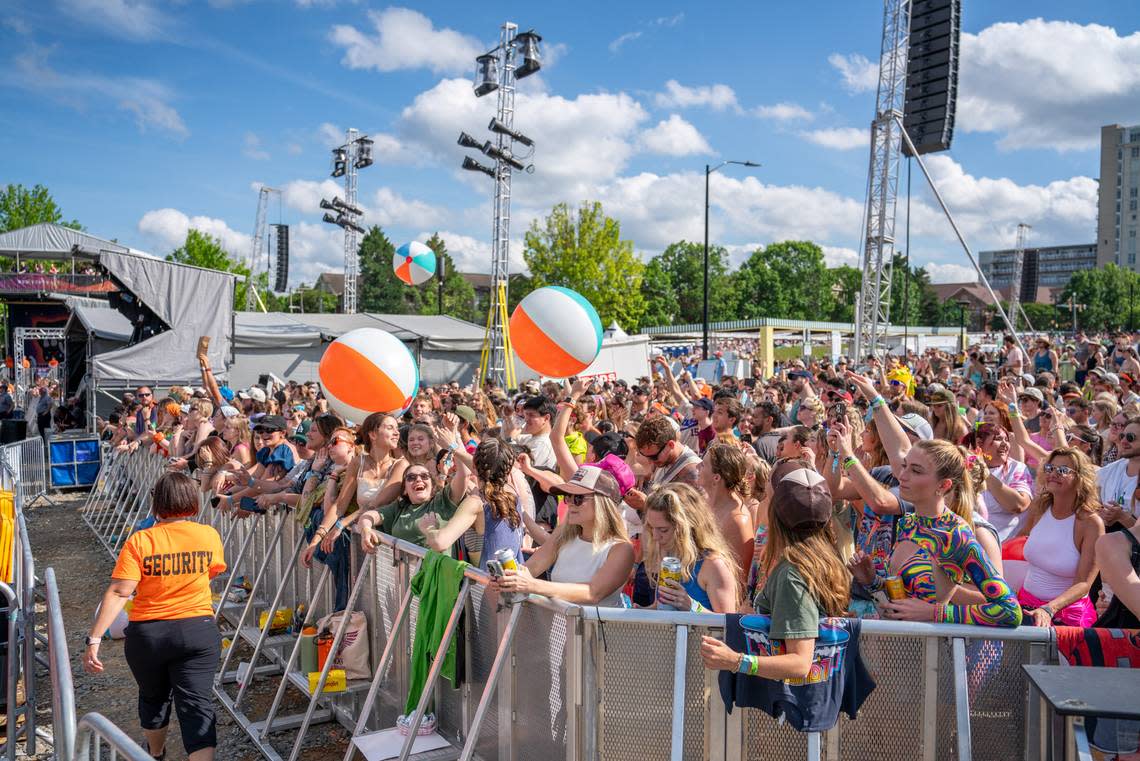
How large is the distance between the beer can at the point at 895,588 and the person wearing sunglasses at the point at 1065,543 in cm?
96

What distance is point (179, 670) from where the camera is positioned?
14.8ft

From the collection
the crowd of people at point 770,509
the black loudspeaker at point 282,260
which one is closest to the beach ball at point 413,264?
the crowd of people at point 770,509

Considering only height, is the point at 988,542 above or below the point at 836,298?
below

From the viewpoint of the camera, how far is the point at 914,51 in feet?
77.2

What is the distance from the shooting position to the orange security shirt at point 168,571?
4430 mm

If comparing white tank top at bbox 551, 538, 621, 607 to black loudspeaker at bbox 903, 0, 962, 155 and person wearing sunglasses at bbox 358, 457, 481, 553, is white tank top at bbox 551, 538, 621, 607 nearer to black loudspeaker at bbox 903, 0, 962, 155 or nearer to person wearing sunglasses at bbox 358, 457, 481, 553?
person wearing sunglasses at bbox 358, 457, 481, 553

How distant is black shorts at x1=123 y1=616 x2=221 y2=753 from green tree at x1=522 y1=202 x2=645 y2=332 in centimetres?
3442

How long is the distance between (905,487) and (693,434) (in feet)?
15.3

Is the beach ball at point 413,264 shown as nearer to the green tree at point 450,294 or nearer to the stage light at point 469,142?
the stage light at point 469,142

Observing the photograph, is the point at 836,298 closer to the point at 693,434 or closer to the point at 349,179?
the point at 349,179

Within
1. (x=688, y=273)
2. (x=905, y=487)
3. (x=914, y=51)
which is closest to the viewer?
(x=905, y=487)

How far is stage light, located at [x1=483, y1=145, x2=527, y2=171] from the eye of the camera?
67.5 feet

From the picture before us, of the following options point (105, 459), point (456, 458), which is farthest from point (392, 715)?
point (105, 459)

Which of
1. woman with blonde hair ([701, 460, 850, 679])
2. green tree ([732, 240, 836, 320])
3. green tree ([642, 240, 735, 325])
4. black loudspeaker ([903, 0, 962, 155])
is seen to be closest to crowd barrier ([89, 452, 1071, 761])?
woman with blonde hair ([701, 460, 850, 679])
